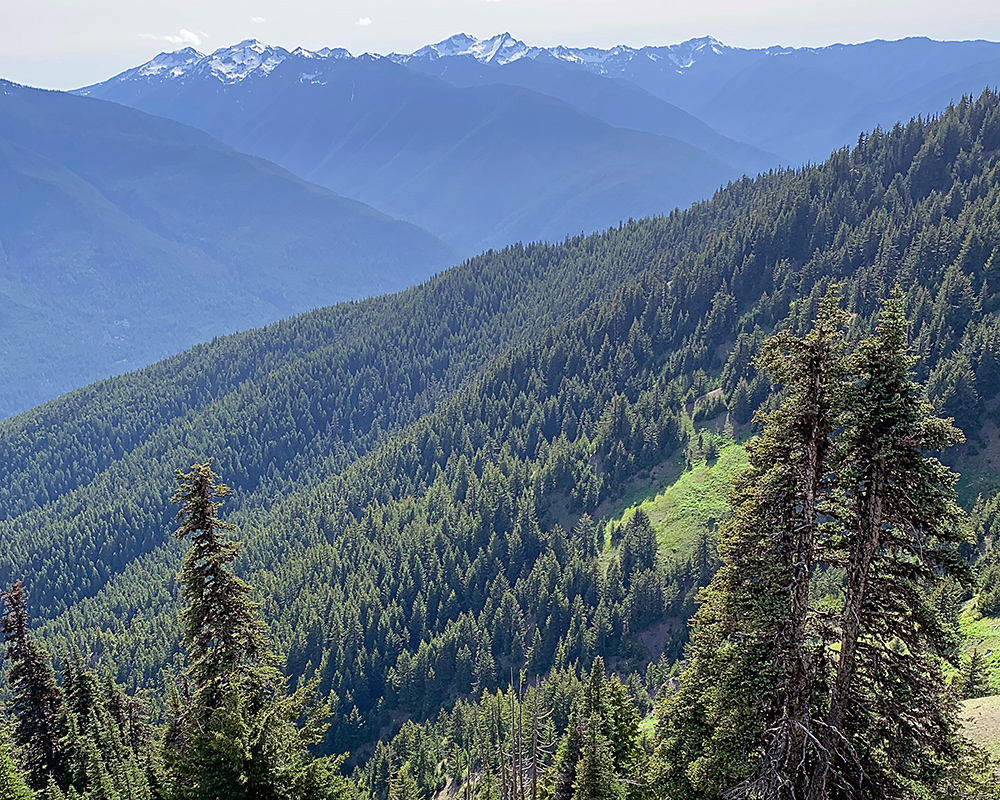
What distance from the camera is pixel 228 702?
80.4 ft

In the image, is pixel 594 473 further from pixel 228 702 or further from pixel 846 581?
pixel 846 581

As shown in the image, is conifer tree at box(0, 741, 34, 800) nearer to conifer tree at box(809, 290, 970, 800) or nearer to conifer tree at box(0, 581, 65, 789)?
conifer tree at box(0, 581, 65, 789)

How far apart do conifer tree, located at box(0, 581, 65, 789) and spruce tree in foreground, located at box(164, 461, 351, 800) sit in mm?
13109

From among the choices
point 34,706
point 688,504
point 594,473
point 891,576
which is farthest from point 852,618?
point 594,473

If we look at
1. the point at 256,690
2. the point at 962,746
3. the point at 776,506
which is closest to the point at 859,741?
the point at 962,746

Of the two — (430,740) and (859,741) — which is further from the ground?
(859,741)

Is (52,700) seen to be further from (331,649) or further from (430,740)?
(331,649)

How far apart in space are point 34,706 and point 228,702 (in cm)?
2223

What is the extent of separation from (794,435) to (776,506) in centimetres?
194

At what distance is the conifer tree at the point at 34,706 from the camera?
37250mm

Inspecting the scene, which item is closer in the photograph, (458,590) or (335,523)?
(458,590)

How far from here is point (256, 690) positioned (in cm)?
2780

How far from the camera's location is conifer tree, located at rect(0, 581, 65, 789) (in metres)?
37.2

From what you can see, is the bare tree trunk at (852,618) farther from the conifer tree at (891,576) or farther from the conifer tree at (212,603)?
the conifer tree at (212,603)
